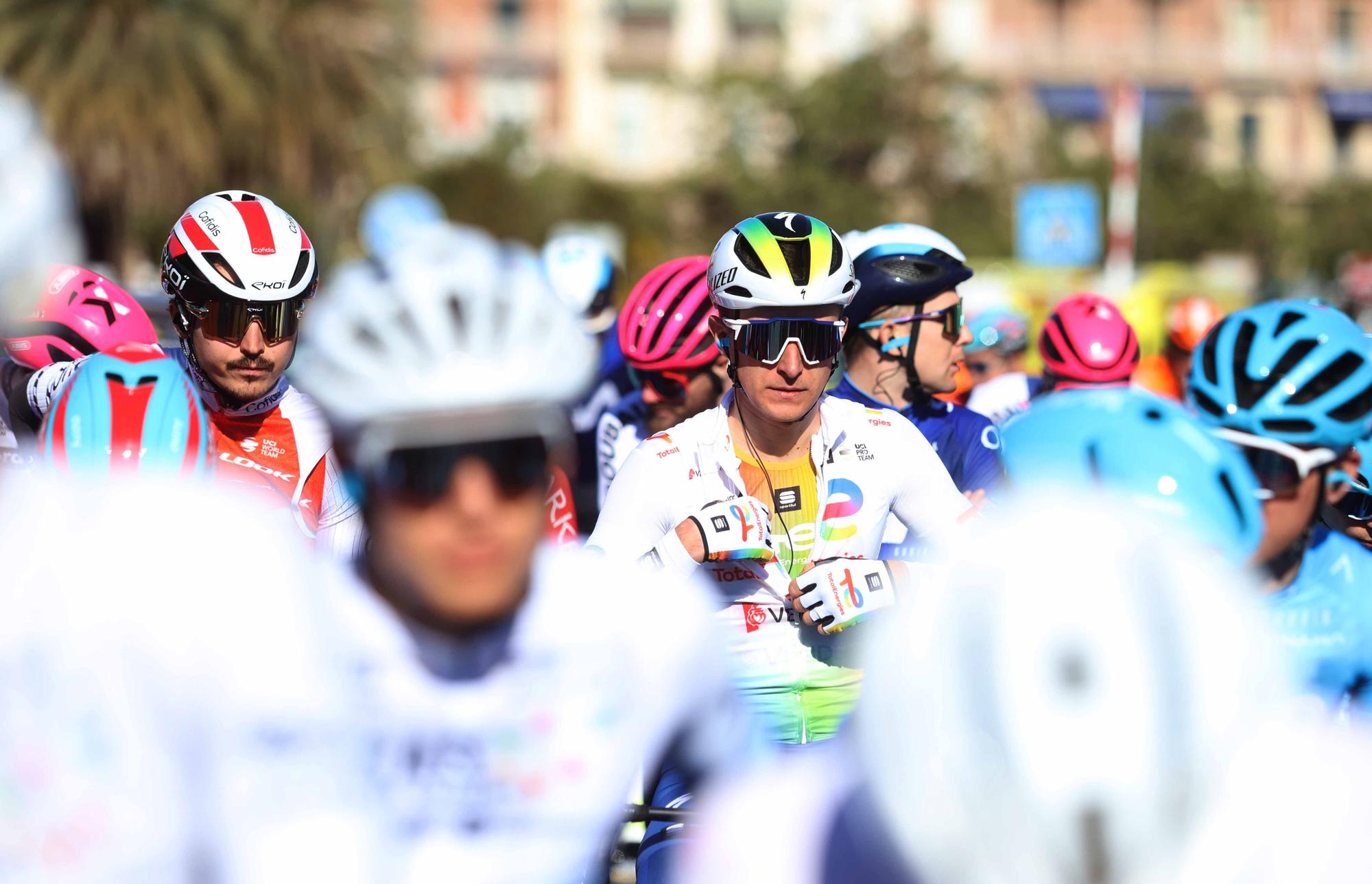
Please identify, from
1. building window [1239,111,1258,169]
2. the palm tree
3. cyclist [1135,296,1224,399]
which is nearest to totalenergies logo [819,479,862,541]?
cyclist [1135,296,1224,399]

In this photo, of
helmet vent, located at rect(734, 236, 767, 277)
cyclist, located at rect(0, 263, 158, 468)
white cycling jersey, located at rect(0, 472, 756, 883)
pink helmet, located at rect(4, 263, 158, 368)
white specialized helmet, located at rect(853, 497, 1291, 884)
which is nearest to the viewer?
white specialized helmet, located at rect(853, 497, 1291, 884)

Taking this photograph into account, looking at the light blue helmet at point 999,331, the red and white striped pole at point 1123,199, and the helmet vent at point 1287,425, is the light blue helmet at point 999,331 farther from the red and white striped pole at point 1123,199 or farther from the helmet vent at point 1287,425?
the red and white striped pole at point 1123,199

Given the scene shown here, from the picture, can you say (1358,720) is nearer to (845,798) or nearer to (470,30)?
(845,798)

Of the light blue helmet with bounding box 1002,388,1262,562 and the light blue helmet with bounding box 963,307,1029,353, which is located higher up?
the light blue helmet with bounding box 963,307,1029,353

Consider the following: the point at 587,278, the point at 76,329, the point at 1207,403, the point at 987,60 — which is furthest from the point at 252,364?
the point at 987,60

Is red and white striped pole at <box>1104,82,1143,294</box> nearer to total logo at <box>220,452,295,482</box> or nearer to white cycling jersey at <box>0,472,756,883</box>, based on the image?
total logo at <box>220,452,295,482</box>

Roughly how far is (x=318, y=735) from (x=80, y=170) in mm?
25693

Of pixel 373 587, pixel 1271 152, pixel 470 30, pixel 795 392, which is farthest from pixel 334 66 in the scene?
pixel 1271 152

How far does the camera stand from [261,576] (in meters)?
2.34

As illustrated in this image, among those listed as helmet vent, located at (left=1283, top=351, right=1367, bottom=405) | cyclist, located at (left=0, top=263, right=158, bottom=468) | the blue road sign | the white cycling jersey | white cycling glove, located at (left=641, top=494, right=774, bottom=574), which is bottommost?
the white cycling jersey

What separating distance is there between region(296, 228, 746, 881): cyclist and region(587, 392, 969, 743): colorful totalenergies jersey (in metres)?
1.85

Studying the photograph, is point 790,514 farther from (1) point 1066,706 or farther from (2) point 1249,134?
(2) point 1249,134

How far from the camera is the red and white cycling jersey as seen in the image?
5020 millimetres

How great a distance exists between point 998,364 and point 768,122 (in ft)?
155
